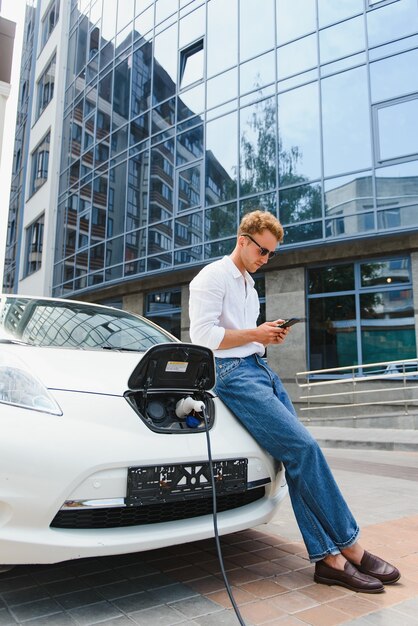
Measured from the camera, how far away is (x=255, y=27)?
13781 mm

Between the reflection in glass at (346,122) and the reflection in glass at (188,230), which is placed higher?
the reflection in glass at (346,122)

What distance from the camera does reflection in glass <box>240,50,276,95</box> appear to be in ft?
44.0

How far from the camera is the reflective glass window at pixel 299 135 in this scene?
1239cm

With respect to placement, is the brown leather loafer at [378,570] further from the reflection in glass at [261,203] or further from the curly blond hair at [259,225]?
the reflection in glass at [261,203]

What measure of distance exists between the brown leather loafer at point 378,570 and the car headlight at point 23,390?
1578mm

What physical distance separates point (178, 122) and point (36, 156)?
495 inches

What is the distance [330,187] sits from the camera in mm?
11977

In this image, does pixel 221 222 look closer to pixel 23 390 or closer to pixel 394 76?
pixel 394 76

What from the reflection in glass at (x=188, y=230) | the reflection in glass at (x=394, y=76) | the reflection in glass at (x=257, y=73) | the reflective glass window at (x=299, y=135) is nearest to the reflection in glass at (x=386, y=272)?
the reflective glass window at (x=299, y=135)

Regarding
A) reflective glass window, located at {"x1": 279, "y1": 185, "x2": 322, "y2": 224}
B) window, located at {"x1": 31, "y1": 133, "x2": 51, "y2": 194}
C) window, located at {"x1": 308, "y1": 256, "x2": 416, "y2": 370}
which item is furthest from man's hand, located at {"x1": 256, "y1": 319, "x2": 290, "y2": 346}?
window, located at {"x1": 31, "y1": 133, "x2": 51, "y2": 194}

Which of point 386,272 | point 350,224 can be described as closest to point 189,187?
point 350,224

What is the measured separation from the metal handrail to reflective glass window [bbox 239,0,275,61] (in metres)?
8.91

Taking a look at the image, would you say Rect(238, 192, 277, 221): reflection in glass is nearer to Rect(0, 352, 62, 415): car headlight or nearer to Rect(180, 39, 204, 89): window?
Rect(180, 39, 204, 89): window

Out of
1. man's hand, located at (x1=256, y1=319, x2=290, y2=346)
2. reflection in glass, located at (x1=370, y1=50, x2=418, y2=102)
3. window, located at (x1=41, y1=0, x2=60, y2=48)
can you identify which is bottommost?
man's hand, located at (x1=256, y1=319, x2=290, y2=346)
